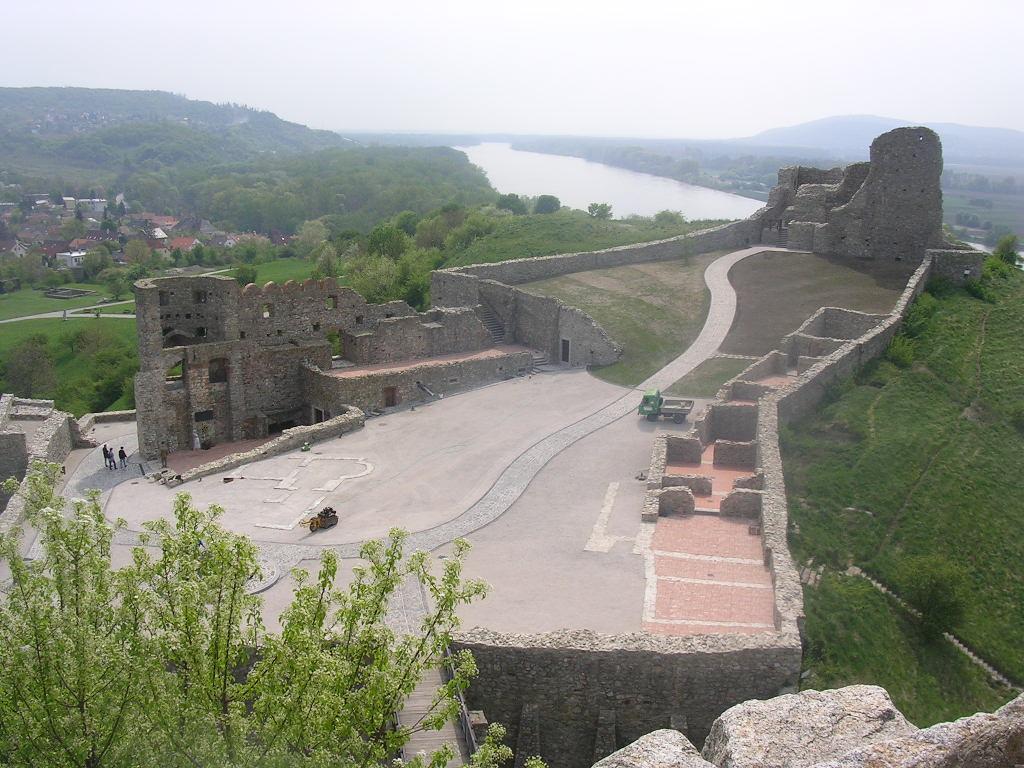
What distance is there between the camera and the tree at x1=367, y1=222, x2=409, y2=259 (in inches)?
2650

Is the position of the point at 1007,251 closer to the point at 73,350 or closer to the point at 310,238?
the point at 73,350

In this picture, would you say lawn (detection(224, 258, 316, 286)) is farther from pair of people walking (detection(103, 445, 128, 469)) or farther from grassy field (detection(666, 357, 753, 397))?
grassy field (detection(666, 357, 753, 397))

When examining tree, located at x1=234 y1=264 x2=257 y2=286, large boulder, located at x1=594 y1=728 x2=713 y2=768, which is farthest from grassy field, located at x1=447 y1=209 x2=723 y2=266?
large boulder, located at x1=594 y1=728 x2=713 y2=768

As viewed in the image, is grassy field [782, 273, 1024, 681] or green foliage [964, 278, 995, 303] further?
green foliage [964, 278, 995, 303]

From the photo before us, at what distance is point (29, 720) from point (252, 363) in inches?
995

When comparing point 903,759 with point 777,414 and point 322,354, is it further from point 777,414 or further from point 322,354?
point 322,354

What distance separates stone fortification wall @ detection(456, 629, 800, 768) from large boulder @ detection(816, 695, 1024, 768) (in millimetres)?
8409

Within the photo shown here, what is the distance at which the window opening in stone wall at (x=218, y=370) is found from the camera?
34.3 metres

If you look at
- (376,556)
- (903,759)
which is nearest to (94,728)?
(376,556)

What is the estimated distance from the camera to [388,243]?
67.6 metres

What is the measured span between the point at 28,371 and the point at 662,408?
53354 millimetres

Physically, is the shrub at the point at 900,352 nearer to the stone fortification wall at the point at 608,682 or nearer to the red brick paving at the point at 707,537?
the red brick paving at the point at 707,537

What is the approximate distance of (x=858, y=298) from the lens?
1437 inches

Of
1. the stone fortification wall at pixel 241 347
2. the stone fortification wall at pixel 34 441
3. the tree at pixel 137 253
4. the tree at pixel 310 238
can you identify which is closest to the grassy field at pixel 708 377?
the stone fortification wall at pixel 241 347
